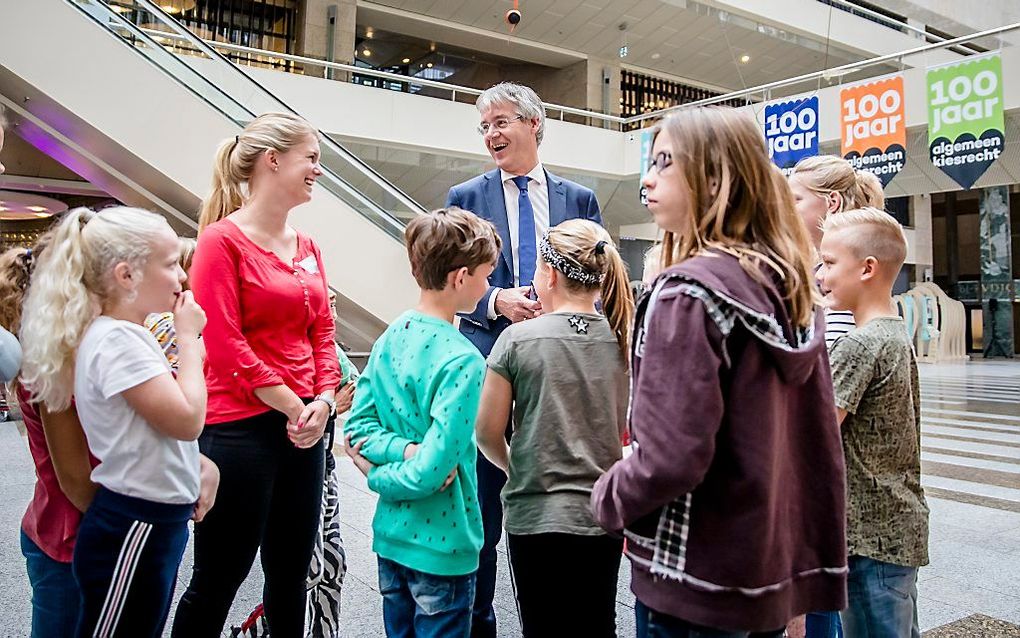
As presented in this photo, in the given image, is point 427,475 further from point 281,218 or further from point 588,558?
point 281,218

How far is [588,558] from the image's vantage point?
1718 mm

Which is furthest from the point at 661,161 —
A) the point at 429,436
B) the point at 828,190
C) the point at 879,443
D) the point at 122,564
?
the point at 122,564

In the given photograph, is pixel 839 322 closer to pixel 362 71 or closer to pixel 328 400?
pixel 328 400

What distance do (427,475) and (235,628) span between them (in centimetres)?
109

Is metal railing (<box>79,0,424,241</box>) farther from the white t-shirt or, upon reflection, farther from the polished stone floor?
the white t-shirt

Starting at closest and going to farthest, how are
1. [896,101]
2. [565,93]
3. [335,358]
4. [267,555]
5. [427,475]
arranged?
[427,475], [267,555], [335,358], [896,101], [565,93]

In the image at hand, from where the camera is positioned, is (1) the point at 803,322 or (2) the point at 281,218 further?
(2) the point at 281,218

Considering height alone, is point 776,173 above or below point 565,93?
below

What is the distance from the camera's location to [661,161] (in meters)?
1.35

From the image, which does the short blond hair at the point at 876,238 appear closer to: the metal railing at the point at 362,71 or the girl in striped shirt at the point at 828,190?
the girl in striped shirt at the point at 828,190

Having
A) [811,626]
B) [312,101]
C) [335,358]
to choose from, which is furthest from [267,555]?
[312,101]

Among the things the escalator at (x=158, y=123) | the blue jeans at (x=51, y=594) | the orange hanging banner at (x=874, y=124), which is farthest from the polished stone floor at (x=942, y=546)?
the orange hanging banner at (x=874, y=124)

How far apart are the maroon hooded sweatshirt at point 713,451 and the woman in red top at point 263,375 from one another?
1.09 m

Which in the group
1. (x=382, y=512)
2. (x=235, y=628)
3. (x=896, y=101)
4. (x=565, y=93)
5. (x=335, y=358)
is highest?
(x=565, y=93)
